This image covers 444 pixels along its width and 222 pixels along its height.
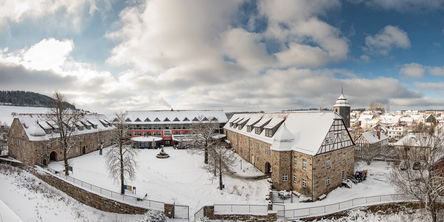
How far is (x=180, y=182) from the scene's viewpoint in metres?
25.8

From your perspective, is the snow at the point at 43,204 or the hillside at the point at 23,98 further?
the hillside at the point at 23,98

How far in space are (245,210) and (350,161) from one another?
16759mm

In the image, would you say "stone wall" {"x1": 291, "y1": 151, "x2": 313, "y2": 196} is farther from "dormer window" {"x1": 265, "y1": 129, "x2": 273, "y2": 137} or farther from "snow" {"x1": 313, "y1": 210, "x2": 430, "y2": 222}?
"dormer window" {"x1": 265, "y1": 129, "x2": 273, "y2": 137}

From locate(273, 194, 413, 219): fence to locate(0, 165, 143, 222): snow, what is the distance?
12.0m

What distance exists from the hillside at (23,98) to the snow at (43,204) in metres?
129

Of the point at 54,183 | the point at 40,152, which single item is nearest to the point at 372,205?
the point at 54,183

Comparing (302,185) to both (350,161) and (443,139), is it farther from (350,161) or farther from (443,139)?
(443,139)

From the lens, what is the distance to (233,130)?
151ft

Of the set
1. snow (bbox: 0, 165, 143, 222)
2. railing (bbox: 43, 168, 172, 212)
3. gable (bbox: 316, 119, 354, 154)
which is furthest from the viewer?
gable (bbox: 316, 119, 354, 154)

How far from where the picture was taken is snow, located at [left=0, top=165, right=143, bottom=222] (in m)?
17.7

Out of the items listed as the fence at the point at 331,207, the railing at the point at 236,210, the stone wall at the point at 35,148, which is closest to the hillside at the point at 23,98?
the stone wall at the point at 35,148

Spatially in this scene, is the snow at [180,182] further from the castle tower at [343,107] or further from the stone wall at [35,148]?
the castle tower at [343,107]

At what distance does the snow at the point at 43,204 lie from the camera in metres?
17.7

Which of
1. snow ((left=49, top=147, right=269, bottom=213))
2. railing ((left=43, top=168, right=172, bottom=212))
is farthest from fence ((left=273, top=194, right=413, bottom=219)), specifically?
railing ((left=43, top=168, right=172, bottom=212))
